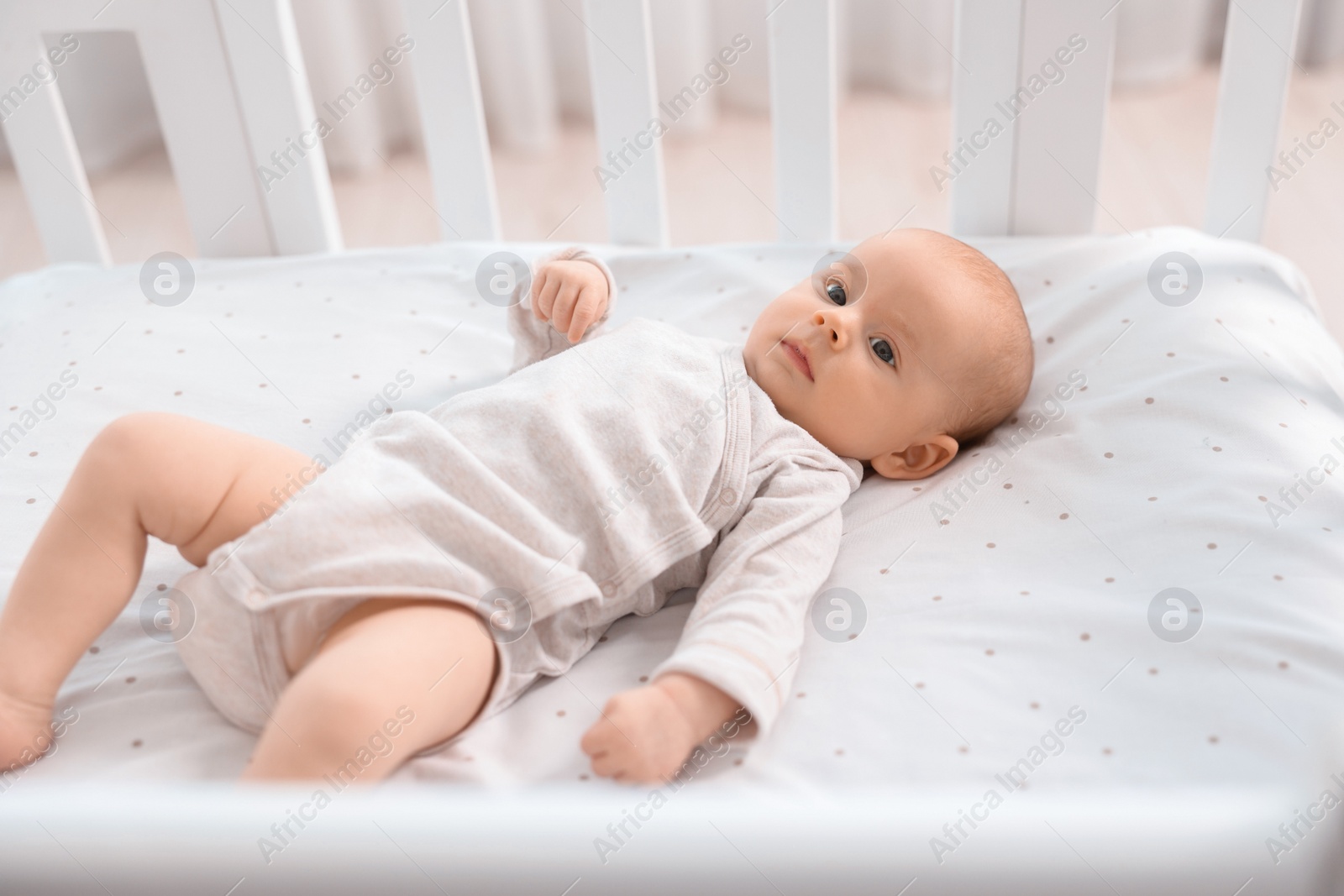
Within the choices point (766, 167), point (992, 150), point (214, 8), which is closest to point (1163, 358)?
point (992, 150)

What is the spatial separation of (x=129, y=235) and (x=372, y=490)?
5.76ft

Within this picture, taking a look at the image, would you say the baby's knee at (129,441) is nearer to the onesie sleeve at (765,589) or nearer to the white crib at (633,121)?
the white crib at (633,121)

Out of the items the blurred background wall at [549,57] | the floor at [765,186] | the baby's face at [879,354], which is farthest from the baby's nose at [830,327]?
the blurred background wall at [549,57]

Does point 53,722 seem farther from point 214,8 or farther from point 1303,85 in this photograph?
point 1303,85

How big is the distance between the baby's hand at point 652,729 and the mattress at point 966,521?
31 millimetres

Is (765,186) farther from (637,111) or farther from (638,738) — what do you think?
(638,738)

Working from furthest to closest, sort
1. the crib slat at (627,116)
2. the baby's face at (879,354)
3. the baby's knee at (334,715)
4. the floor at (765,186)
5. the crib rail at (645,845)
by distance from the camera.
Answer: the floor at (765,186)
the crib slat at (627,116)
the baby's face at (879,354)
the baby's knee at (334,715)
the crib rail at (645,845)

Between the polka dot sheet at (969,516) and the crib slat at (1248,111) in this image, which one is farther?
the crib slat at (1248,111)

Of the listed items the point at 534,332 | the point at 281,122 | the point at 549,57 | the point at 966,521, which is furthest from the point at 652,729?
the point at 549,57

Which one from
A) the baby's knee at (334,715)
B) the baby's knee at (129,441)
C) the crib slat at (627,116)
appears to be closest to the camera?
the baby's knee at (334,715)

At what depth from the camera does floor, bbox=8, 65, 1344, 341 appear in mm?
2049

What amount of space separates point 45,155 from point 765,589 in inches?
38.2

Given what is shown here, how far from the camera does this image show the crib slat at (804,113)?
3.60 ft

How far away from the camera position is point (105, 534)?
2.30 ft
